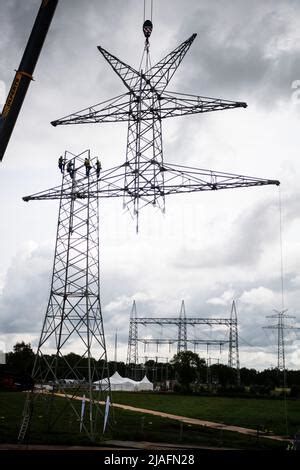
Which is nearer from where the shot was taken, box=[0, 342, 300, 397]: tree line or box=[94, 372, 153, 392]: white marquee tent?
box=[94, 372, 153, 392]: white marquee tent

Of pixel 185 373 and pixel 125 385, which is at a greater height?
pixel 185 373

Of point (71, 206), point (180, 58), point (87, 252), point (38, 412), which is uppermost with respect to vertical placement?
point (180, 58)

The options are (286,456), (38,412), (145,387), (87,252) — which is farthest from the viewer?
(145,387)

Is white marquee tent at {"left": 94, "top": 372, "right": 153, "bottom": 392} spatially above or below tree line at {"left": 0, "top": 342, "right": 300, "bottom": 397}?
below

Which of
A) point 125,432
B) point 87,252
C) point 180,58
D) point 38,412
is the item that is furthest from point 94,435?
point 180,58

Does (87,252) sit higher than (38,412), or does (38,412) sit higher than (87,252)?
(87,252)

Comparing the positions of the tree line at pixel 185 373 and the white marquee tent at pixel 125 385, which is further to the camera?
the tree line at pixel 185 373

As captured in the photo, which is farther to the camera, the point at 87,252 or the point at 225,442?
the point at 87,252

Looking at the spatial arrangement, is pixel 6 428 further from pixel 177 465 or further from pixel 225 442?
pixel 177 465

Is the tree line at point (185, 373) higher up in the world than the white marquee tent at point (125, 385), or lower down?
higher up

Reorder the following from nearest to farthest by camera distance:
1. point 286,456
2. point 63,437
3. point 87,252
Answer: point 286,456 < point 63,437 < point 87,252

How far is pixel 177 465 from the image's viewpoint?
14.0m

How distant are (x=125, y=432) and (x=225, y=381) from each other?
7925 cm

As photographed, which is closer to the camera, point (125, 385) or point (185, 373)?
point (125, 385)
